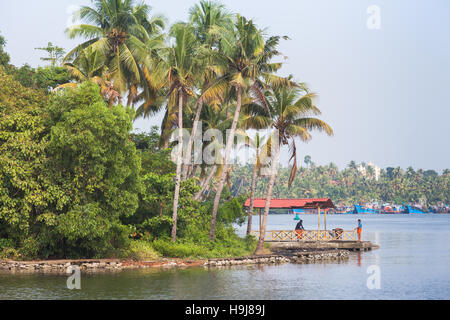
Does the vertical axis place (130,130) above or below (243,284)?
above

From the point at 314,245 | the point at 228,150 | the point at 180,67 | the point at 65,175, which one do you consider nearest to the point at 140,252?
the point at 65,175

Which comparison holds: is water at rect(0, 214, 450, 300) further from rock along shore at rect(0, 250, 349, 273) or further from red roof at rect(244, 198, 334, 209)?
red roof at rect(244, 198, 334, 209)

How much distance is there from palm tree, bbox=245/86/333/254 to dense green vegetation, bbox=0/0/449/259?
0.07 m

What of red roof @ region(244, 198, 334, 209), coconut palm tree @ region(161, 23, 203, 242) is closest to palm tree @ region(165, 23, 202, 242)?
coconut palm tree @ region(161, 23, 203, 242)

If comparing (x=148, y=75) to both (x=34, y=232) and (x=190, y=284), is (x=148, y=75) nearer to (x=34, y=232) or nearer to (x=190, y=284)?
(x=34, y=232)

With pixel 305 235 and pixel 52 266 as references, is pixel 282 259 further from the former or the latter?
pixel 52 266

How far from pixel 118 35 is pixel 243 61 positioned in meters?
11.3

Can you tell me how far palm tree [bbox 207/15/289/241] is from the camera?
106 ft

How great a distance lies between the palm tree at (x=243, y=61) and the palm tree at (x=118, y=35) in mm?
7130

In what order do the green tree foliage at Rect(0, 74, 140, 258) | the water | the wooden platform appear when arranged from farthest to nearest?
the wooden platform < the green tree foliage at Rect(0, 74, 140, 258) < the water

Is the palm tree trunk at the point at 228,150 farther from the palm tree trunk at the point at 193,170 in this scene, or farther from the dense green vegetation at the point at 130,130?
the palm tree trunk at the point at 193,170

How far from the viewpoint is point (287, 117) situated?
34.3 meters
